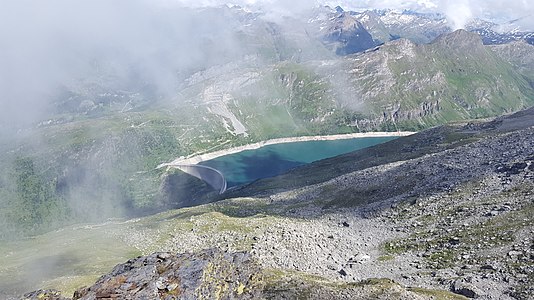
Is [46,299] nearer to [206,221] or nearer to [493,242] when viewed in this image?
[206,221]

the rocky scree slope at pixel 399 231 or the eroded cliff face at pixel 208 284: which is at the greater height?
the eroded cliff face at pixel 208 284

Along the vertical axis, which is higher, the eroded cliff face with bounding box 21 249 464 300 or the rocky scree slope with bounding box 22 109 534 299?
the eroded cliff face with bounding box 21 249 464 300

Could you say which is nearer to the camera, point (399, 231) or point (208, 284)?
point (208, 284)

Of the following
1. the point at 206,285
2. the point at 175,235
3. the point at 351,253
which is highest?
the point at 206,285

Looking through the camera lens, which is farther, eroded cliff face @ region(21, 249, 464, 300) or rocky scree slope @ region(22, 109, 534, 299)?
rocky scree slope @ region(22, 109, 534, 299)

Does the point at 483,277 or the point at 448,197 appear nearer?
the point at 483,277

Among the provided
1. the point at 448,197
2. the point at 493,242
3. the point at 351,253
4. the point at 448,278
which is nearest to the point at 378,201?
the point at 448,197

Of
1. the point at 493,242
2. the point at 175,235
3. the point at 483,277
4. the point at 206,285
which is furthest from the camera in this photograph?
the point at 175,235

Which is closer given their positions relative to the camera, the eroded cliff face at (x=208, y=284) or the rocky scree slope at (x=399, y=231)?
the eroded cliff face at (x=208, y=284)

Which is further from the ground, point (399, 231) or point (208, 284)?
point (208, 284)

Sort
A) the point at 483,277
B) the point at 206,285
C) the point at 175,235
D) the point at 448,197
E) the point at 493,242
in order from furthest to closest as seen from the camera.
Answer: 1. the point at 175,235
2. the point at 448,197
3. the point at 493,242
4. the point at 483,277
5. the point at 206,285

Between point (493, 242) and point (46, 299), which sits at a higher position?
point (46, 299)
